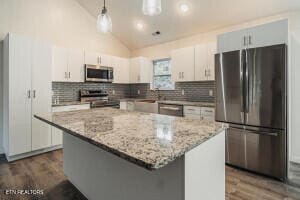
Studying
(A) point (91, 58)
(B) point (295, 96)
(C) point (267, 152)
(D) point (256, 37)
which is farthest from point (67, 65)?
(B) point (295, 96)

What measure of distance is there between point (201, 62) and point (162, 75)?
148cm

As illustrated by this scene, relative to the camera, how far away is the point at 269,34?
256 centimetres

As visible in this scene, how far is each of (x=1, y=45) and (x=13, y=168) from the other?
2.37m

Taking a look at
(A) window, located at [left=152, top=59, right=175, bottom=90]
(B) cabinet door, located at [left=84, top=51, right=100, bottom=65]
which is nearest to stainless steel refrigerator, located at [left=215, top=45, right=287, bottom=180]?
(A) window, located at [left=152, top=59, right=175, bottom=90]

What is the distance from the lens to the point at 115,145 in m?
1.03

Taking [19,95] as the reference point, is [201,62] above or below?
above

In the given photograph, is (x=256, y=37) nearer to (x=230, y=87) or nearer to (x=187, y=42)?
(x=230, y=87)

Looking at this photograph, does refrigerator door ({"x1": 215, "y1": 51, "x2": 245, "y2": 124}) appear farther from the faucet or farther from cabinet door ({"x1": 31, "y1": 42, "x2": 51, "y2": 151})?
cabinet door ({"x1": 31, "y1": 42, "x2": 51, "y2": 151})

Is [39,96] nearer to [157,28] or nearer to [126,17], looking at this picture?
[126,17]

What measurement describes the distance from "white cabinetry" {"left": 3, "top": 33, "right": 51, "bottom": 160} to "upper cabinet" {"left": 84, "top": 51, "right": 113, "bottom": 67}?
0.94 m

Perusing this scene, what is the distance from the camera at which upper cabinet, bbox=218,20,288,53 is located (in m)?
2.47

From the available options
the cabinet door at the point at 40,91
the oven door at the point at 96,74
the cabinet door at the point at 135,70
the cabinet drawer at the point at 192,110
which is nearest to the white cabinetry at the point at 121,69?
the cabinet door at the point at 135,70

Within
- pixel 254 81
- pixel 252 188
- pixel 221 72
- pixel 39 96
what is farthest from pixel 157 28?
pixel 252 188

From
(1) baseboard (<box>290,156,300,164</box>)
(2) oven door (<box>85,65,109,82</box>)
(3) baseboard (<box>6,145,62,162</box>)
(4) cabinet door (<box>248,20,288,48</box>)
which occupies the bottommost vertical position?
(3) baseboard (<box>6,145,62,162</box>)
